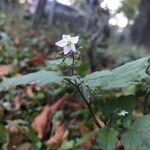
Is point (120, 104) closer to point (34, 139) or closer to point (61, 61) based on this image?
point (61, 61)

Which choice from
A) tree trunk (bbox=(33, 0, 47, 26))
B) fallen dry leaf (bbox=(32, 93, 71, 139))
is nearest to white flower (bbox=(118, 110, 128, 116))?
fallen dry leaf (bbox=(32, 93, 71, 139))

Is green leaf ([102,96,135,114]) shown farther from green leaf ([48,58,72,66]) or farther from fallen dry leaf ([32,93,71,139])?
fallen dry leaf ([32,93,71,139])

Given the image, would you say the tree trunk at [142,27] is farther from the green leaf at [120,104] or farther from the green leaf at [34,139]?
the green leaf at [120,104]

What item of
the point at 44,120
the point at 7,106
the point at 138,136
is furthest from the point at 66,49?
the point at 7,106

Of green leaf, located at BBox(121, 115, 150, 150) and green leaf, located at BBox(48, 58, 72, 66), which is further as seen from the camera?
green leaf, located at BBox(48, 58, 72, 66)

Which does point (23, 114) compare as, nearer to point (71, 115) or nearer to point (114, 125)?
point (71, 115)
